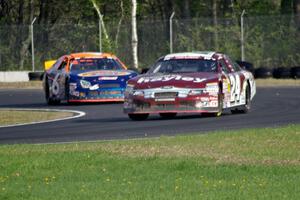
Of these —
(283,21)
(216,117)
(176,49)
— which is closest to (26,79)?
(176,49)

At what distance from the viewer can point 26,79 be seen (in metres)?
47.3

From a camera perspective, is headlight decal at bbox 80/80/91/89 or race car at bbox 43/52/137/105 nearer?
race car at bbox 43/52/137/105

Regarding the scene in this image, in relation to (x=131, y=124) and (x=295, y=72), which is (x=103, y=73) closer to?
(x=131, y=124)

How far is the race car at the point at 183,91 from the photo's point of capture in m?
22.0

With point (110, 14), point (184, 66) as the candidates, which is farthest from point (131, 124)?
point (110, 14)

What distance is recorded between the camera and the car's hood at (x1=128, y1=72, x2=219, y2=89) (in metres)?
22.1

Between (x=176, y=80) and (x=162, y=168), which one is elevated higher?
(x=176, y=80)

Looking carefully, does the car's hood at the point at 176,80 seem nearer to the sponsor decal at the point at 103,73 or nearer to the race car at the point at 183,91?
the race car at the point at 183,91

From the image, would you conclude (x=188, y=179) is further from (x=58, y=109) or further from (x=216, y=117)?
(x=58, y=109)

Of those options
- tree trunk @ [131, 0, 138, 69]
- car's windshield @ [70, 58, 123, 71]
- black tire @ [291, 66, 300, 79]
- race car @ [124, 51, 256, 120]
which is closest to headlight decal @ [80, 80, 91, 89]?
car's windshield @ [70, 58, 123, 71]

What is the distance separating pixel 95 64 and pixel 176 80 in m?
8.44

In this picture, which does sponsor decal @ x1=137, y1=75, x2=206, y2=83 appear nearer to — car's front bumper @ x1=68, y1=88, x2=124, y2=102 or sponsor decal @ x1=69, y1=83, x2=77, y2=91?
car's front bumper @ x1=68, y1=88, x2=124, y2=102

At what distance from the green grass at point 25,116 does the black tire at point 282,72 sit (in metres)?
15.1

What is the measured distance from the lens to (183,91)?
22.0m
